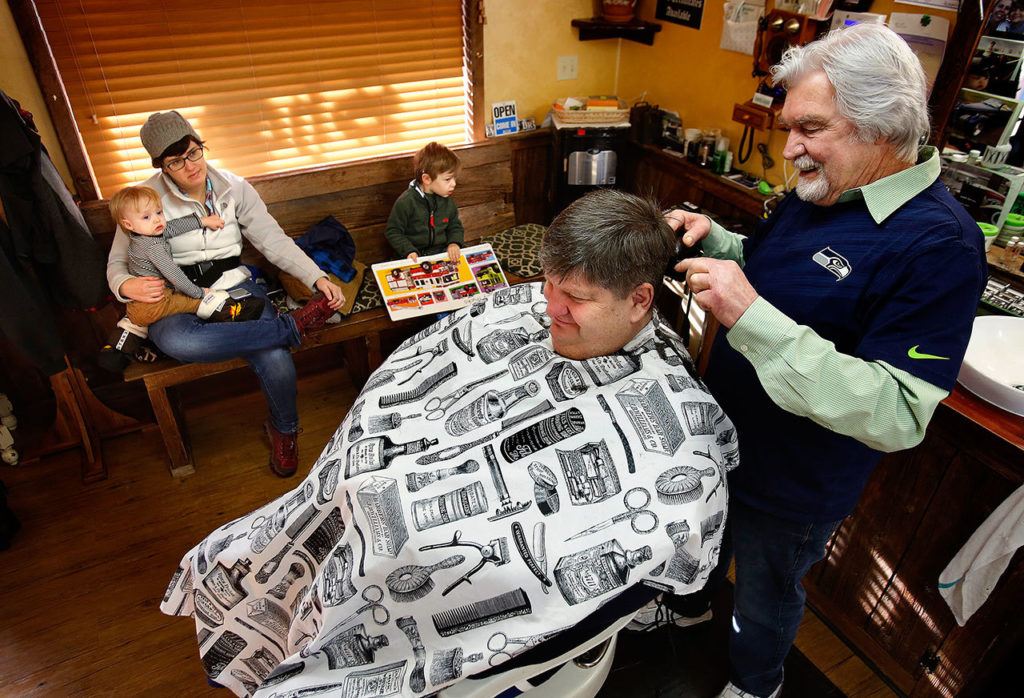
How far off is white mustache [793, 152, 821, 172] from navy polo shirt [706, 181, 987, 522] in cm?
9

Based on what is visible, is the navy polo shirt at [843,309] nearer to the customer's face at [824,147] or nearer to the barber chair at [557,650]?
the customer's face at [824,147]

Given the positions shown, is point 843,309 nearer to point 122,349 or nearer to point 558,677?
point 558,677

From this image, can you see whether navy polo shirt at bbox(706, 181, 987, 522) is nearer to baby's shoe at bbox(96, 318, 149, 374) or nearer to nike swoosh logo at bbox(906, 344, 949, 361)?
nike swoosh logo at bbox(906, 344, 949, 361)

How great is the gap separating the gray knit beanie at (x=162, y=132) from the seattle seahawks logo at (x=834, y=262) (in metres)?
2.02

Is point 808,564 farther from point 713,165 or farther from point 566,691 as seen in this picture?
point 713,165

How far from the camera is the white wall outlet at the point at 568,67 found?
3.33m

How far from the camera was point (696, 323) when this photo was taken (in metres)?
2.78

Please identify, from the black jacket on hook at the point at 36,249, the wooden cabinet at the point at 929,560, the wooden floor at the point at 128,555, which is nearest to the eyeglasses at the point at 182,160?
the black jacket on hook at the point at 36,249

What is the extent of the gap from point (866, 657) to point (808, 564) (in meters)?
0.72

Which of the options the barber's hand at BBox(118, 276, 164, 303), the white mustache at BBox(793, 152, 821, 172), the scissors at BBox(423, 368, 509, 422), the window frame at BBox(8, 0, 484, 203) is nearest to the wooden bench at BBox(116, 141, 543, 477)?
the window frame at BBox(8, 0, 484, 203)

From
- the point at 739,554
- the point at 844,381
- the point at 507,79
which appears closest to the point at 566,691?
the point at 739,554

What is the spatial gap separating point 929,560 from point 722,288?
114 centimetres

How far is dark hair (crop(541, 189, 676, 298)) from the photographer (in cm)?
131

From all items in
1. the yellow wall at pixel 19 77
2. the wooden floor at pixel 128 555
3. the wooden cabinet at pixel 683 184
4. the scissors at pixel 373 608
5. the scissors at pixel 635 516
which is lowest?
the wooden floor at pixel 128 555
